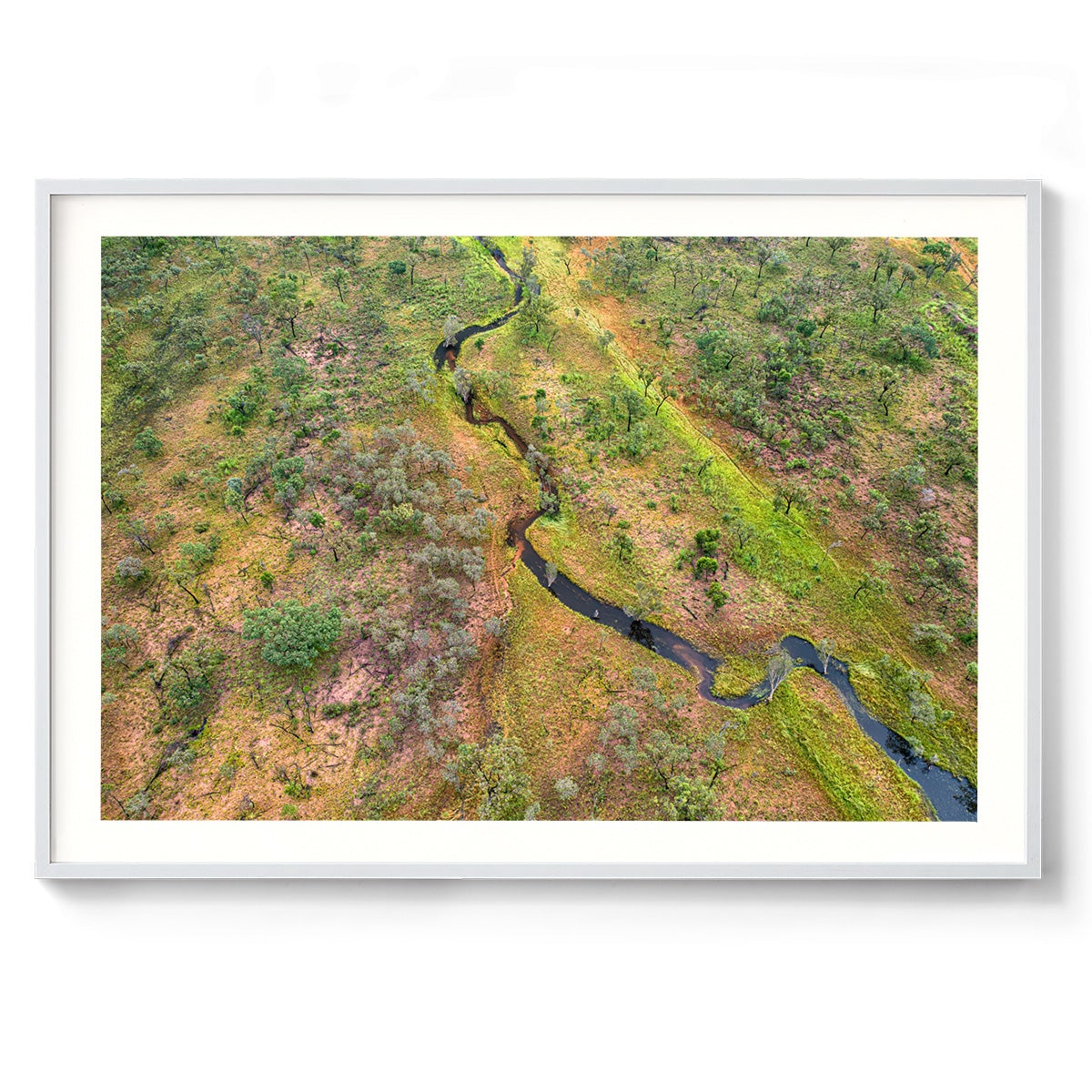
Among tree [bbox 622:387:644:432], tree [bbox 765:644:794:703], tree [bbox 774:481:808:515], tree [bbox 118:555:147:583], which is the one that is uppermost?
tree [bbox 622:387:644:432]

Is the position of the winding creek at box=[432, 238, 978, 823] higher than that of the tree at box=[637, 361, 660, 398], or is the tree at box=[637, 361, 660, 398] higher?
the tree at box=[637, 361, 660, 398]

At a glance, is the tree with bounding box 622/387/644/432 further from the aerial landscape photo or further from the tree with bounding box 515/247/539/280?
the tree with bounding box 515/247/539/280

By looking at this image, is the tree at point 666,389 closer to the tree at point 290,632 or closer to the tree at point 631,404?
the tree at point 631,404

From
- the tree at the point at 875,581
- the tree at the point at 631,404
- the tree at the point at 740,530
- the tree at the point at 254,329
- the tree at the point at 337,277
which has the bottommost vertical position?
the tree at the point at 875,581

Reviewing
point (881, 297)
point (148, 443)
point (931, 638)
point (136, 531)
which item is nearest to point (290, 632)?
point (136, 531)

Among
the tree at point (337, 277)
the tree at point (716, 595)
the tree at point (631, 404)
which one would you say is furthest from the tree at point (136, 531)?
the tree at point (716, 595)

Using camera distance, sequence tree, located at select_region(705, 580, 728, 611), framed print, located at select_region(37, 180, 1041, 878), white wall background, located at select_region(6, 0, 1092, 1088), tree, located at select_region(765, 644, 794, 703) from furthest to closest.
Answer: tree, located at select_region(705, 580, 728, 611)
tree, located at select_region(765, 644, 794, 703)
framed print, located at select_region(37, 180, 1041, 878)
white wall background, located at select_region(6, 0, 1092, 1088)

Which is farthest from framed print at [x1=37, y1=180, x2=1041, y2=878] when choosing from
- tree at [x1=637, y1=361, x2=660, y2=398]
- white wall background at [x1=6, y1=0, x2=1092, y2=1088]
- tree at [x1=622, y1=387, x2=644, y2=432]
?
white wall background at [x1=6, y1=0, x2=1092, y2=1088]
